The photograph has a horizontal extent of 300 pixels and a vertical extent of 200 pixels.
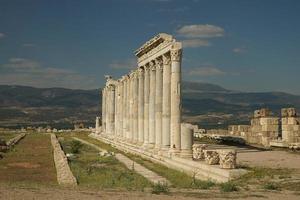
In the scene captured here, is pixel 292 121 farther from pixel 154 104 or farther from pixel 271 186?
pixel 271 186

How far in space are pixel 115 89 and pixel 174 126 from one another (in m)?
28.0

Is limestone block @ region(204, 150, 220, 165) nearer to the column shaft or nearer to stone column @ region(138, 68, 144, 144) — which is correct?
the column shaft

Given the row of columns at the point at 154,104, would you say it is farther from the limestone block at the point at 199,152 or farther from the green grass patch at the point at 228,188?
the green grass patch at the point at 228,188

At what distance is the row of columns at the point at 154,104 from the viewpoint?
A: 94.6 ft

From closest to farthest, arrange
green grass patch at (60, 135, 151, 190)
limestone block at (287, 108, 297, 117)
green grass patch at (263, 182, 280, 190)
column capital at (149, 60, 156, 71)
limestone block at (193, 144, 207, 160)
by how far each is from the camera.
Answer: green grass patch at (263, 182, 280, 190), green grass patch at (60, 135, 151, 190), limestone block at (193, 144, 207, 160), column capital at (149, 60, 156, 71), limestone block at (287, 108, 297, 117)

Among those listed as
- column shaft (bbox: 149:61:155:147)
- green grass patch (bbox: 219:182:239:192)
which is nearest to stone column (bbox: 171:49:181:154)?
column shaft (bbox: 149:61:155:147)

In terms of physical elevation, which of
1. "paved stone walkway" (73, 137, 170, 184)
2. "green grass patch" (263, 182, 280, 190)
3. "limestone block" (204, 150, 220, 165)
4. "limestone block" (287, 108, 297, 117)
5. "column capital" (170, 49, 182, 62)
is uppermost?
"column capital" (170, 49, 182, 62)

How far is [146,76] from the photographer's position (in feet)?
120

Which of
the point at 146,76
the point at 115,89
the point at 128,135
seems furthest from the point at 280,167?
the point at 115,89

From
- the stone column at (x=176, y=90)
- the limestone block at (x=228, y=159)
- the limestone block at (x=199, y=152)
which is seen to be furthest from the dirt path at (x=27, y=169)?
the stone column at (x=176, y=90)

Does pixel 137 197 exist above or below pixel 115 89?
below

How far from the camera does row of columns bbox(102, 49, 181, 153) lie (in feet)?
94.6

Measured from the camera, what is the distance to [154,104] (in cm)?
3431

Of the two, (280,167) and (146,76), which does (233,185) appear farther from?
(146,76)
